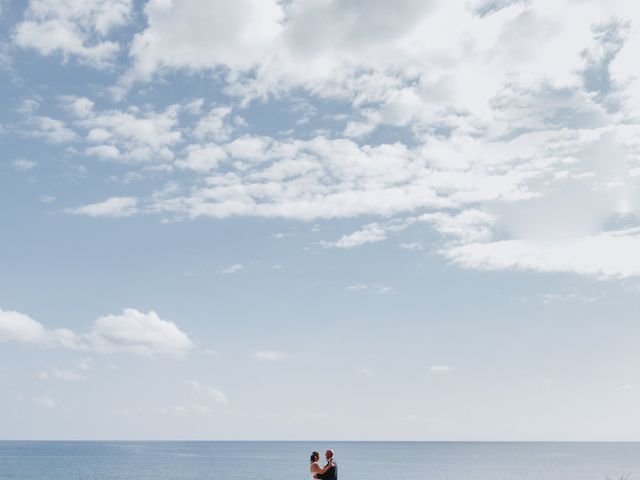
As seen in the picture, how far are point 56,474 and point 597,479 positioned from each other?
3801 inches

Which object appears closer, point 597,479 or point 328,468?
point 328,468

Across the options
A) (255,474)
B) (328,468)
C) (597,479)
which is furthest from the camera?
(255,474)

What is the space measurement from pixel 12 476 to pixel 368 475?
62.5 m

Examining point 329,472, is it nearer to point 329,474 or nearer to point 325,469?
point 329,474

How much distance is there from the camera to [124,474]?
4628 inches

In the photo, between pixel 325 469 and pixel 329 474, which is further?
pixel 329 474

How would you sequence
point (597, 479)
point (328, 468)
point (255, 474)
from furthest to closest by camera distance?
point (255, 474) → point (597, 479) → point (328, 468)

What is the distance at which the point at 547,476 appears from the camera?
4786 inches

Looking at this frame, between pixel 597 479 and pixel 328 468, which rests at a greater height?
pixel 328 468

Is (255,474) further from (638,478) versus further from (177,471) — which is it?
(638,478)

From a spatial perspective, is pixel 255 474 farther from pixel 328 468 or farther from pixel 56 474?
pixel 328 468

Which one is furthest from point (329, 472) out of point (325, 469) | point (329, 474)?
point (325, 469)

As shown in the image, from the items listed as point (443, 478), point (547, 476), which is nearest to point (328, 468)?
point (443, 478)

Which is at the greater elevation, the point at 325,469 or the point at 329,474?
the point at 325,469
